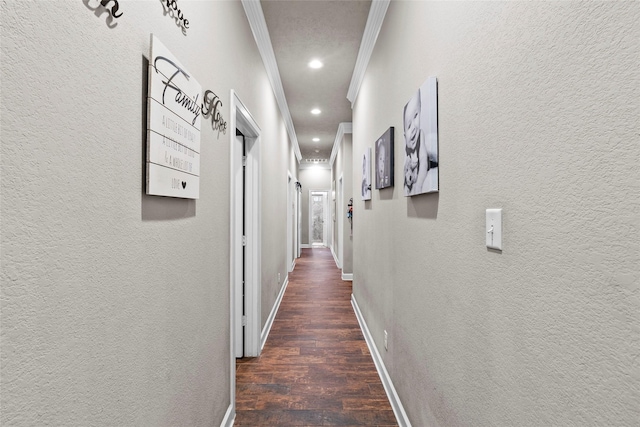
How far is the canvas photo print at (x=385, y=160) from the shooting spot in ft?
6.65

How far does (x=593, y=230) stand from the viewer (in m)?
0.58

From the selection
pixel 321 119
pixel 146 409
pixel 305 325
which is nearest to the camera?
pixel 146 409

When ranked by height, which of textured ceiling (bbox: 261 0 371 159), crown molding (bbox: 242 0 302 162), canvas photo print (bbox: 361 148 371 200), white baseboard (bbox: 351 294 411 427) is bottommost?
white baseboard (bbox: 351 294 411 427)

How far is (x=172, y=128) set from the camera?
105 centimetres

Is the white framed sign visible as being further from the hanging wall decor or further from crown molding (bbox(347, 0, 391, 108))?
crown molding (bbox(347, 0, 391, 108))

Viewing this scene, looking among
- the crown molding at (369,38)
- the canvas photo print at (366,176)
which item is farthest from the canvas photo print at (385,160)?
the crown molding at (369,38)

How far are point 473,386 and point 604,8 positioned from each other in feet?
3.41

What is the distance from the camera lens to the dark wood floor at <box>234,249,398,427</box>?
193 centimetres

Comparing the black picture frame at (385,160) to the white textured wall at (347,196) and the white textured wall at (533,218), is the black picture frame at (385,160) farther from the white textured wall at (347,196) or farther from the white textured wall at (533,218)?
the white textured wall at (347,196)

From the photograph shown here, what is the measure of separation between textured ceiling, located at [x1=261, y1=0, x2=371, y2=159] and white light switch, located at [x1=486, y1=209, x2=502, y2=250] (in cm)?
207

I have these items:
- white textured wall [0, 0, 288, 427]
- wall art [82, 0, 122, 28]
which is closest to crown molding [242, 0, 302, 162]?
white textured wall [0, 0, 288, 427]

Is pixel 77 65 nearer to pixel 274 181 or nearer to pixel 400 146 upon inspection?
pixel 400 146

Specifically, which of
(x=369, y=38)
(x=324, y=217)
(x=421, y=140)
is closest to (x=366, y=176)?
(x=369, y=38)

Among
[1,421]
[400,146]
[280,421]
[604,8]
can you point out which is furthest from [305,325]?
[604,8]
